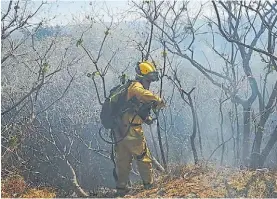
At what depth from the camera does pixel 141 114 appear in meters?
4.70

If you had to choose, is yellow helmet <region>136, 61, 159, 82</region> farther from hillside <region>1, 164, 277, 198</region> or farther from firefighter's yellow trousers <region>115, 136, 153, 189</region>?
hillside <region>1, 164, 277, 198</region>

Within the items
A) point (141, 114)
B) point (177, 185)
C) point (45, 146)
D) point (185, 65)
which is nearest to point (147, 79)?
point (141, 114)

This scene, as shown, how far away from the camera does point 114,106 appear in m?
4.77

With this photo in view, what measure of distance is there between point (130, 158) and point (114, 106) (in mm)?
693

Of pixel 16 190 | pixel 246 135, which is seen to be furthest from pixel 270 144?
pixel 16 190

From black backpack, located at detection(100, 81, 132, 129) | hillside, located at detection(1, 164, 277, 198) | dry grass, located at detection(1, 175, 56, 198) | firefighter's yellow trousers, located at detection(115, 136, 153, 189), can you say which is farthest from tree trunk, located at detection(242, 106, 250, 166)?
dry grass, located at detection(1, 175, 56, 198)

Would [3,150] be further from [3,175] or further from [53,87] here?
[53,87]

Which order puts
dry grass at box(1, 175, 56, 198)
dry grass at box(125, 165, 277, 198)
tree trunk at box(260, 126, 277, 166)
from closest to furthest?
dry grass at box(125, 165, 277, 198), dry grass at box(1, 175, 56, 198), tree trunk at box(260, 126, 277, 166)

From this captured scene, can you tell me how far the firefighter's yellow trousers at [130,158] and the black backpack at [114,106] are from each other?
30 centimetres

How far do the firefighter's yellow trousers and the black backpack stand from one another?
299mm

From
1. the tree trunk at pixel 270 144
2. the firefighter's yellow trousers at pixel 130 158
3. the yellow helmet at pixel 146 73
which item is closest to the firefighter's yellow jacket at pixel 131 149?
the firefighter's yellow trousers at pixel 130 158

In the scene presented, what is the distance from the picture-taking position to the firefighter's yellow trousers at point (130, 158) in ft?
15.6

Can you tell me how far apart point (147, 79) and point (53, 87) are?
11.2m

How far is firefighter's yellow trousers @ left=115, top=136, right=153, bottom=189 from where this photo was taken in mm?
4754
